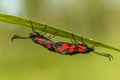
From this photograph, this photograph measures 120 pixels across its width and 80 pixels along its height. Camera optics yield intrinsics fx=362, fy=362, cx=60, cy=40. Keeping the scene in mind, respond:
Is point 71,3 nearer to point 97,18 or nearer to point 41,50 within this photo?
point 97,18

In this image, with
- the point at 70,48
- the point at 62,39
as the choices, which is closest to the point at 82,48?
the point at 70,48

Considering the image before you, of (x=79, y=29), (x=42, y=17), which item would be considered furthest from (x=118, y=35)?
(x=42, y=17)

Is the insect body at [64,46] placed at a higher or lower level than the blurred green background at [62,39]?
lower

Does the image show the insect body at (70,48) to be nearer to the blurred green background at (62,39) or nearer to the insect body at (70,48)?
the insect body at (70,48)

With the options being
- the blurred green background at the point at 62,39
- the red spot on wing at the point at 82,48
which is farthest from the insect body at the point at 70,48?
the blurred green background at the point at 62,39

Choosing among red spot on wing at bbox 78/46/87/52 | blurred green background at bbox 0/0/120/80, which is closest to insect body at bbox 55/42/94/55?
red spot on wing at bbox 78/46/87/52

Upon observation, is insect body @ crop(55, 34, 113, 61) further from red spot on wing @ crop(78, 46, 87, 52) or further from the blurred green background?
the blurred green background

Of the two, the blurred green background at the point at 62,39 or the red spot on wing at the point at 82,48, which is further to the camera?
the blurred green background at the point at 62,39

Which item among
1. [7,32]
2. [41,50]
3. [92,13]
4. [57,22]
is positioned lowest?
[41,50]
